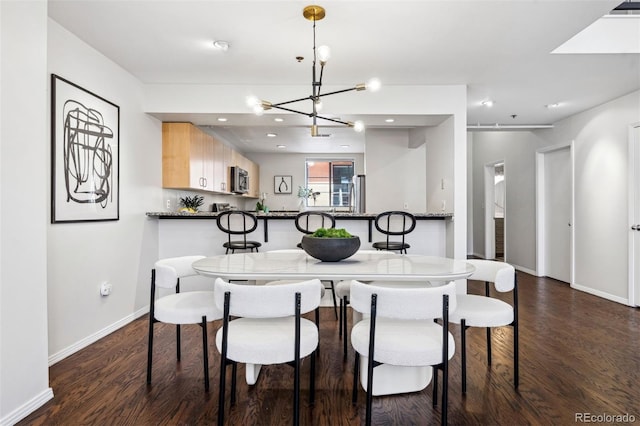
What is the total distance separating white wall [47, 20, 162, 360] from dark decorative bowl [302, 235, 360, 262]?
6.14ft

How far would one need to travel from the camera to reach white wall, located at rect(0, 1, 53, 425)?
67.6 inches

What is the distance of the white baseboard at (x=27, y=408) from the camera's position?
5.71 feet

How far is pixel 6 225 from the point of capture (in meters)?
1.72

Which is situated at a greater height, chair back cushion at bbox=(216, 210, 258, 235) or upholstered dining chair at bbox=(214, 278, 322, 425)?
chair back cushion at bbox=(216, 210, 258, 235)

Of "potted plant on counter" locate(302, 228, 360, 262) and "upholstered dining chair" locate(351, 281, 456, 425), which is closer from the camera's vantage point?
"upholstered dining chair" locate(351, 281, 456, 425)

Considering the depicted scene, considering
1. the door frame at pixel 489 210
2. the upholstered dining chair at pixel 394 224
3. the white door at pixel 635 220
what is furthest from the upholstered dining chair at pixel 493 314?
the door frame at pixel 489 210

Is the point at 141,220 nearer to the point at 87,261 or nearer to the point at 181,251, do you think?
the point at 181,251

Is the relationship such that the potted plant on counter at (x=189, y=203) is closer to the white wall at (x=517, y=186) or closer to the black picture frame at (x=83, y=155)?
the black picture frame at (x=83, y=155)

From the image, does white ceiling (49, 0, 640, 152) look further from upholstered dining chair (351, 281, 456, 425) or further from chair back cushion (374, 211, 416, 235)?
upholstered dining chair (351, 281, 456, 425)

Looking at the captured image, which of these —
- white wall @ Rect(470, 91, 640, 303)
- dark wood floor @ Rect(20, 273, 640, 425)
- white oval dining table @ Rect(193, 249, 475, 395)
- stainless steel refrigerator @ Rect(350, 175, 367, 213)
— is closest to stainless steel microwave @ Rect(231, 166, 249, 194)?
stainless steel refrigerator @ Rect(350, 175, 367, 213)

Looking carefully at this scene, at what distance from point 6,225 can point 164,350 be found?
144 cm

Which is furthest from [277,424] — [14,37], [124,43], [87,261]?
[124,43]

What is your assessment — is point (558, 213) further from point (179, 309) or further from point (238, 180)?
point (179, 309)

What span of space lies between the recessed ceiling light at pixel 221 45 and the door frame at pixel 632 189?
4409 millimetres
